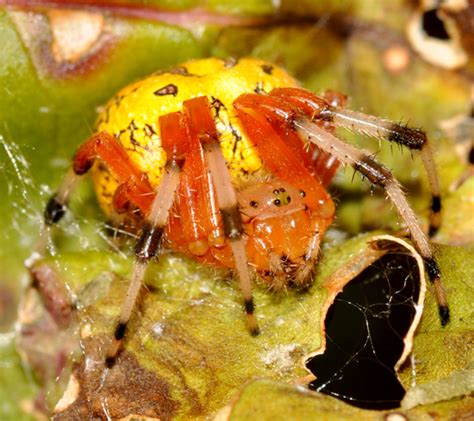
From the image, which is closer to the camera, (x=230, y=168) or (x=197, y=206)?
(x=197, y=206)

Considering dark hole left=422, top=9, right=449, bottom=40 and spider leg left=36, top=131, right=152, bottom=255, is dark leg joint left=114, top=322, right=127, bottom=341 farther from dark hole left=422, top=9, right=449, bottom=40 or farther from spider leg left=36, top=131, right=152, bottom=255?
dark hole left=422, top=9, right=449, bottom=40

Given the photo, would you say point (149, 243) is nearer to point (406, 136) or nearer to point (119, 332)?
point (119, 332)

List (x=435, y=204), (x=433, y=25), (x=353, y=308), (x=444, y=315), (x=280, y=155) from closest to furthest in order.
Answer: (x=444, y=315), (x=353, y=308), (x=280, y=155), (x=435, y=204), (x=433, y=25)

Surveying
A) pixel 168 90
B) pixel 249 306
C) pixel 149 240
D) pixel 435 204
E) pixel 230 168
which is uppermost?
pixel 168 90

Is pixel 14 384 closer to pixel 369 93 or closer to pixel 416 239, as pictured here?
pixel 416 239

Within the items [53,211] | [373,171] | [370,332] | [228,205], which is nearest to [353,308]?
[370,332]

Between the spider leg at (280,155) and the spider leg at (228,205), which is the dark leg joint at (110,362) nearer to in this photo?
the spider leg at (228,205)

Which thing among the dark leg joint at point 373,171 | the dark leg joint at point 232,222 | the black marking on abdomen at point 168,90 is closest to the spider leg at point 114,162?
the black marking on abdomen at point 168,90

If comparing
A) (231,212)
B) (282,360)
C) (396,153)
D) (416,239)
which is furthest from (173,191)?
(396,153)
